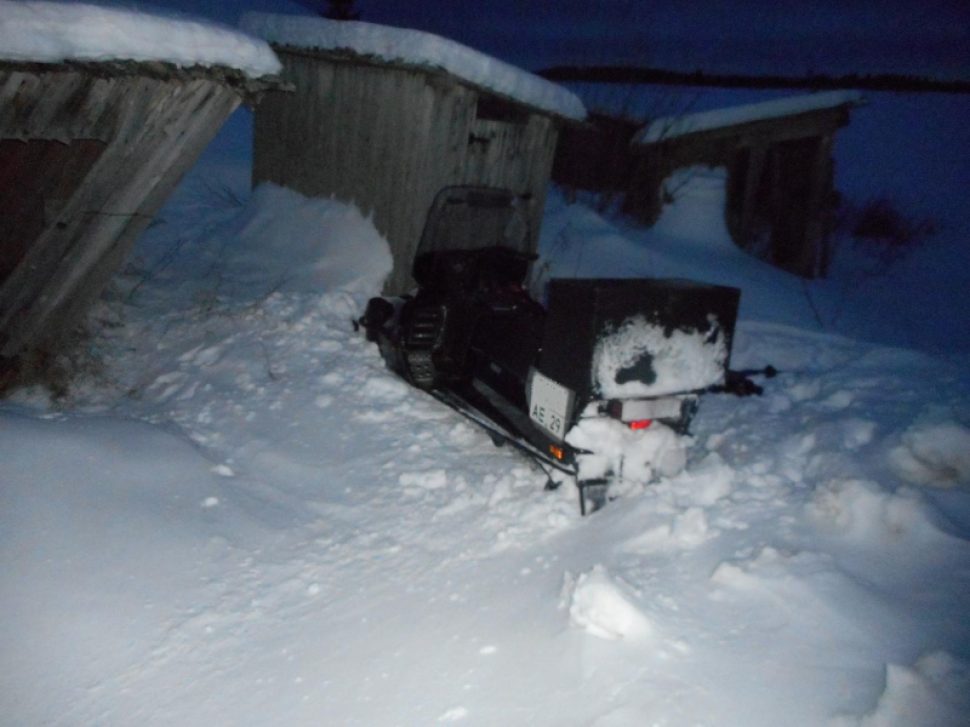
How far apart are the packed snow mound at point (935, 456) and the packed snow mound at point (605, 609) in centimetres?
192

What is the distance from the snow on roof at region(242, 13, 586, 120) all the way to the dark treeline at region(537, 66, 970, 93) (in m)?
11.8

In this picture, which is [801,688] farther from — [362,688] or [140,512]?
[140,512]

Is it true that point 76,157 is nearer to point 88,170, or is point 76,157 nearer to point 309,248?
point 88,170

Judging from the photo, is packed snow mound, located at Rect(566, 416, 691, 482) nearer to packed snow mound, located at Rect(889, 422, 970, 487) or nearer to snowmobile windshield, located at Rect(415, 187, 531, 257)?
packed snow mound, located at Rect(889, 422, 970, 487)

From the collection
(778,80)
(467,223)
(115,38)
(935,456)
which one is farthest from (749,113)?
(778,80)

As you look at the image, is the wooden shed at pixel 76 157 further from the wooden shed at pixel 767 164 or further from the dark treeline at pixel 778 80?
the dark treeline at pixel 778 80

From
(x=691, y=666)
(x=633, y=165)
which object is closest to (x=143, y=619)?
(x=691, y=666)

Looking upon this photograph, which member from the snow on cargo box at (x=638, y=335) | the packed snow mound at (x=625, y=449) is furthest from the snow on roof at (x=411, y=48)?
the packed snow mound at (x=625, y=449)

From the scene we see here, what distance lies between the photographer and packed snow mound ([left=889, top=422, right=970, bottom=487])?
3.61 meters

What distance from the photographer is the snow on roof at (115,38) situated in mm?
3469

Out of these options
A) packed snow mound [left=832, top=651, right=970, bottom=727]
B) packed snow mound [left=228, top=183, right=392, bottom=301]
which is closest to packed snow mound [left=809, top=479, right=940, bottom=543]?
packed snow mound [left=832, top=651, right=970, bottom=727]

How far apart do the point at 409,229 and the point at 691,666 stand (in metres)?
5.53

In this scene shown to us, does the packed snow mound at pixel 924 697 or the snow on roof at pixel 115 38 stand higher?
the snow on roof at pixel 115 38

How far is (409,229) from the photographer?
23.5 ft
